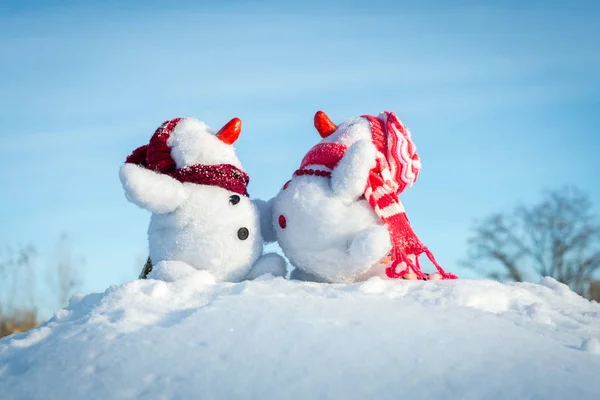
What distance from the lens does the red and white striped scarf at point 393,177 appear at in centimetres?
346

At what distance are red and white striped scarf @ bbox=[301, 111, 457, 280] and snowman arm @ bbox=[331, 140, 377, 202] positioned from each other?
0.08 m

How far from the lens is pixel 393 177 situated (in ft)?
12.2

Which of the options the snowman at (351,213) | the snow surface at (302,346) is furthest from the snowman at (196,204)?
the snow surface at (302,346)

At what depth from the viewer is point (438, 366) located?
2203 millimetres

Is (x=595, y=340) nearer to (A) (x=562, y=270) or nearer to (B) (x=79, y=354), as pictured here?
(B) (x=79, y=354)

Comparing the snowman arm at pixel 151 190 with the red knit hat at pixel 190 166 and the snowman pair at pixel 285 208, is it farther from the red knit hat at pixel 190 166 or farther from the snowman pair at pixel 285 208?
the red knit hat at pixel 190 166

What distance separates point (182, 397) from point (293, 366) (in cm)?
41

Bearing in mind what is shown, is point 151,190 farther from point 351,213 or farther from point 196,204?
point 351,213

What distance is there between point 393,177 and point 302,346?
1.66 meters

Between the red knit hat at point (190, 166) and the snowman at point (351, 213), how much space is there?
312 mm

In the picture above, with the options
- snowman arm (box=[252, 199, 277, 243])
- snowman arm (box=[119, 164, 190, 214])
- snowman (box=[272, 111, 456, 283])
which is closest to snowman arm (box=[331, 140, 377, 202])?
snowman (box=[272, 111, 456, 283])

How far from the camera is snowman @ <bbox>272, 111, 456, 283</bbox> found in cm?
342

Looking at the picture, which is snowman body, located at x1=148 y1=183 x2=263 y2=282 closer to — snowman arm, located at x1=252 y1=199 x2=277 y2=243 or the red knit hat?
the red knit hat

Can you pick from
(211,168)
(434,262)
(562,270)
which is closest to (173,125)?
(211,168)
